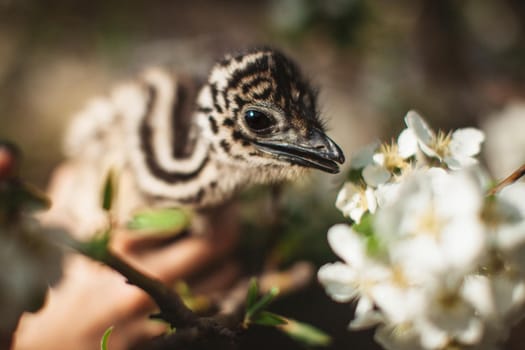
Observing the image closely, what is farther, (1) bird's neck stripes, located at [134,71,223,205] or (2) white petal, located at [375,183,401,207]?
(1) bird's neck stripes, located at [134,71,223,205]

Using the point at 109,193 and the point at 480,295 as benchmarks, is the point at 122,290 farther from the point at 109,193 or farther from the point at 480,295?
the point at 480,295

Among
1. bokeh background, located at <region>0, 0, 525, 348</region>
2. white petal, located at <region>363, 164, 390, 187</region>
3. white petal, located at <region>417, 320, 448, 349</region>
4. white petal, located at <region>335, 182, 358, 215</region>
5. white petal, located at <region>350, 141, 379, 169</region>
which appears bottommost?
white petal, located at <region>417, 320, 448, 349</region>

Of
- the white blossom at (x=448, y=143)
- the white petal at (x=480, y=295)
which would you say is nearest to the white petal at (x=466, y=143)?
the white blossom at (x=448, y=143)

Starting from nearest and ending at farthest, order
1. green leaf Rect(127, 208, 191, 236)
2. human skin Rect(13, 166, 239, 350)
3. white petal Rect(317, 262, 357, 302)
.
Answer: white petal Rect(317, 262, 357, 302) < green leaf Rect(127, 208, 191, 236) < human skin Rect(13, 166, 239, 350)

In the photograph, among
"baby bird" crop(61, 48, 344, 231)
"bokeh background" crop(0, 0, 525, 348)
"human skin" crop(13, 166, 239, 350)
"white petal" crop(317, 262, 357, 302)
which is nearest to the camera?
"white petal" crop(317, 262, 357, 302)

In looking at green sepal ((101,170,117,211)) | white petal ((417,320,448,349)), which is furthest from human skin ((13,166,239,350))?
white petal ((417,320,448,349))

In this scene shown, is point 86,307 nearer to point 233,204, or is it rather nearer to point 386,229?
point 233,204

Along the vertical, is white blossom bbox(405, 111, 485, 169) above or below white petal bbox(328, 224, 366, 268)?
above

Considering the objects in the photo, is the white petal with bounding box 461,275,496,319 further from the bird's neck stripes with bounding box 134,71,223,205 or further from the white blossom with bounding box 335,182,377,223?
the bird's neck stripes with bounding box 134,71,223,205
